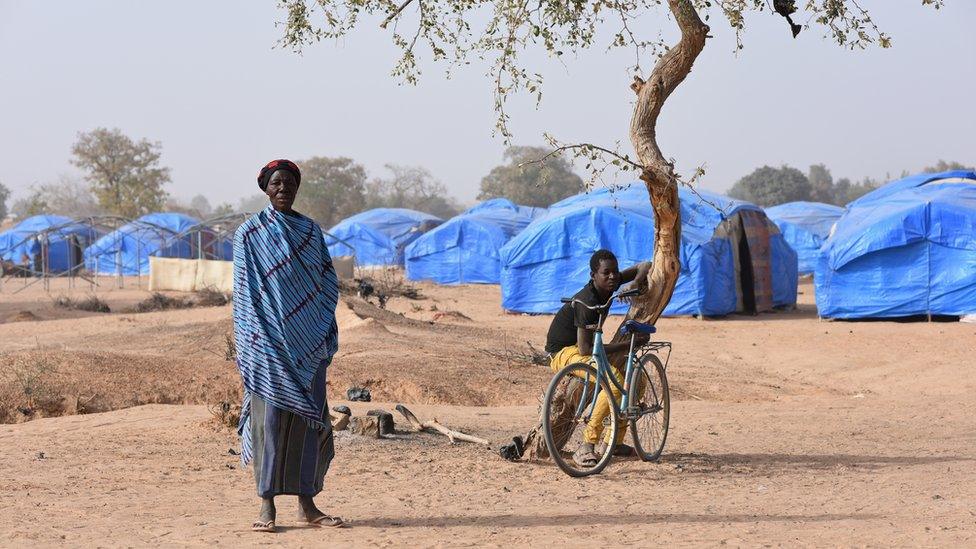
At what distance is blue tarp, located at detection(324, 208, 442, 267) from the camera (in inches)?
1522

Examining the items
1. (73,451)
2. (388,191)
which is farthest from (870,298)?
(388,191)

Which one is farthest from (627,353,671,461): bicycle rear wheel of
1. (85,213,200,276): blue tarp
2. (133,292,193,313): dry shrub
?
(85,213,200,276): blue tarp

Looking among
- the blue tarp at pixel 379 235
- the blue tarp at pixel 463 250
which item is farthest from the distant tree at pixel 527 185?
the blue tarp at pixel 463 250

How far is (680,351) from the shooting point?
1498 centimetres

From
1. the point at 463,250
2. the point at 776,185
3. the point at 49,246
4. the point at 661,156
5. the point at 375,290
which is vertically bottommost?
the point at 375,290

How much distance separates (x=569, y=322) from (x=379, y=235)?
108 ft

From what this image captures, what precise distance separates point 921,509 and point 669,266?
2.02 m

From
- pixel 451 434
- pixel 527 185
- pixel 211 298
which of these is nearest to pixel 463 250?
pixel 211 298

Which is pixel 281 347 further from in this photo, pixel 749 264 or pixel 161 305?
pixel 161 305

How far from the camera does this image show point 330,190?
215ft

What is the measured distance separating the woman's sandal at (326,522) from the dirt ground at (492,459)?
79 millimetres

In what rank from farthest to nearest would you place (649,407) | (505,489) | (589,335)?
(649,407) → (589,335) → (505,489)

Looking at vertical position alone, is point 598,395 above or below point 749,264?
below

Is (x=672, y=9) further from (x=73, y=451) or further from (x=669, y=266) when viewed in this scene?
(x=73, y=451)
